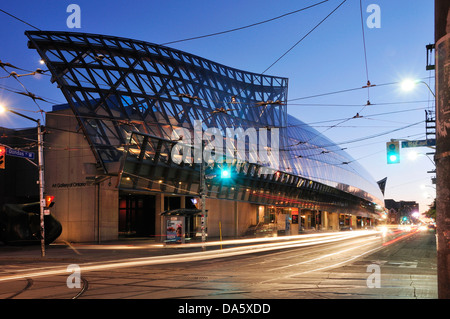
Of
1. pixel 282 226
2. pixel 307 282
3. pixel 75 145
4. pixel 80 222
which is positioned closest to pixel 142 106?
pixel 75 145

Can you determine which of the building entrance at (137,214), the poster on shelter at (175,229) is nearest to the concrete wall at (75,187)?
the poster on shelter at (175,229)

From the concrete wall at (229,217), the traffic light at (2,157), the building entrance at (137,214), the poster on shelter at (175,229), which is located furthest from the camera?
the building entrance at (137,214)

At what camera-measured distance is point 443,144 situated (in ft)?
12.6

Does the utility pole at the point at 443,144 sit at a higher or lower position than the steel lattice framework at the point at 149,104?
lower

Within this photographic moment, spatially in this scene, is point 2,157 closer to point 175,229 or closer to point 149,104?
point 175,229

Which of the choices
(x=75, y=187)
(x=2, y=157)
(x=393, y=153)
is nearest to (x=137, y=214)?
(x=75, y=187)

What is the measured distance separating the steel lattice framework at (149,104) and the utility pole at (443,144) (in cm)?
2379

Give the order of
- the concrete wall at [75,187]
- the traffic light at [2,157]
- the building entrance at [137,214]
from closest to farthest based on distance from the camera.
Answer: the traffic light at [2,157] < the concrete wall at [75,187] < the building entrance at [137,214]

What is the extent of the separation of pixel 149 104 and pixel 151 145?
6.63 m

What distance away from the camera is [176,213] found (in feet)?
117

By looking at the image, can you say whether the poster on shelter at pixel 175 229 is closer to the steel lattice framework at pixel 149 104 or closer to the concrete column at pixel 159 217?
the steel lattice framework at pixel 149 104

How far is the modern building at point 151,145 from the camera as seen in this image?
39156 millimetres
